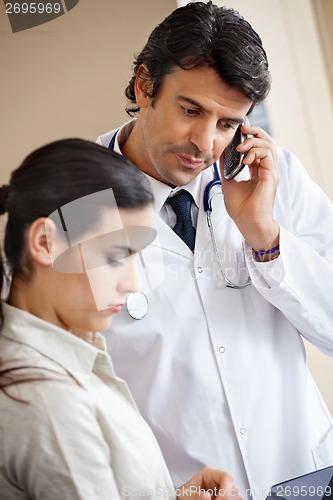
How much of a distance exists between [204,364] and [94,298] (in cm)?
27

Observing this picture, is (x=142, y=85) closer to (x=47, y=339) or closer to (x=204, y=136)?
(x=204, y=136)

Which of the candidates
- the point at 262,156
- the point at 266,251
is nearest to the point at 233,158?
the point at 262,156

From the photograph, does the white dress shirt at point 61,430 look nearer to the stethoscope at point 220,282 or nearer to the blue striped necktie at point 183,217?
the stethoscope at point 220,282

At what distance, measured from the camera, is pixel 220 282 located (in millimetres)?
908

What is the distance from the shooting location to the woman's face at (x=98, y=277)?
2.05 feet

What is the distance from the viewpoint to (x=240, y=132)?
0.97 metres

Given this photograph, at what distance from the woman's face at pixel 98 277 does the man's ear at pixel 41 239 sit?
2 cm

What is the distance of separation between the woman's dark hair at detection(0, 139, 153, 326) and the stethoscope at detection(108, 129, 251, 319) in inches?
7.4

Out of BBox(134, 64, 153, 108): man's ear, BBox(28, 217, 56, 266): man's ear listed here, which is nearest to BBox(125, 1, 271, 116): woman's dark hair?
BBox(134, 64, 153, 108): man's ear

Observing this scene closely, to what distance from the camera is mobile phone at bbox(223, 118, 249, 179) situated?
0.95 metres

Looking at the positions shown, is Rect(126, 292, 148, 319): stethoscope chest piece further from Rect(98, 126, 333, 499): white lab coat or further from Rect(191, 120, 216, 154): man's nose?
Rect(191, 120, 216, 154): man's nose

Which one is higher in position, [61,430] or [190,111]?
[190,111]

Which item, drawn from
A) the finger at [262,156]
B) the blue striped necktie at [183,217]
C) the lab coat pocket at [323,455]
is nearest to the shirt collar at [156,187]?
the blue striped necktie at [183,217]

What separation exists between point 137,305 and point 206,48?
0.36 metres
